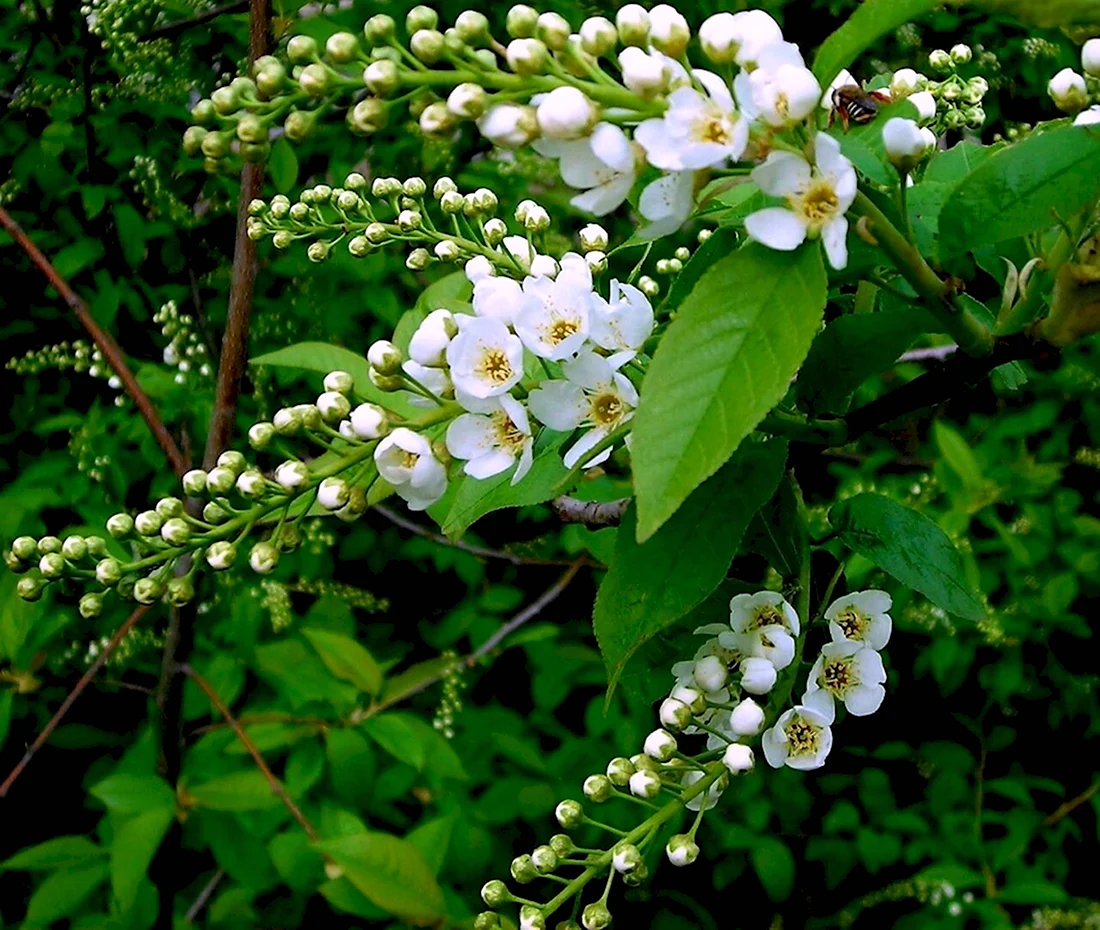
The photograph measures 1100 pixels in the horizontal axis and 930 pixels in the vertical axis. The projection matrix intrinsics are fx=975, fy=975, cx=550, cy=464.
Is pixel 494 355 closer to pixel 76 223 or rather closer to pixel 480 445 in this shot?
pixel 480 445

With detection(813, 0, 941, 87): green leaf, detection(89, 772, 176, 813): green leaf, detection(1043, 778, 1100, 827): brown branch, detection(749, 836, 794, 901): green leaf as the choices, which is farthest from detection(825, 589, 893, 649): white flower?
detection(1043, 778, 1100, 827): brown branch

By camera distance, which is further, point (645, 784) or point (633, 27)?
point (645, 784)

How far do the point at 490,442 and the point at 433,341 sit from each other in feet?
0.31

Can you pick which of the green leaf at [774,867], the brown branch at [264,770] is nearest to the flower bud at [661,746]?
the brown branch at [264,770]

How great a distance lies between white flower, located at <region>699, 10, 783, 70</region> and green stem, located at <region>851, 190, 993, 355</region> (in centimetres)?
12

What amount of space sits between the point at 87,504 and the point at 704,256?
6.12 feet

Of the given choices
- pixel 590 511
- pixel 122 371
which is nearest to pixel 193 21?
pixel 122 371

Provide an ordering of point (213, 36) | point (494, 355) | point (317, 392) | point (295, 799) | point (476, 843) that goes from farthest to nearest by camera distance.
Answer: point (213, 36) < point (317, 392) < point (476, 843) < point (295, 799) < point (494, 355)

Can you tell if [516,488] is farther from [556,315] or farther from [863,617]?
[863,617]

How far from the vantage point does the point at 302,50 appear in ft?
2.25

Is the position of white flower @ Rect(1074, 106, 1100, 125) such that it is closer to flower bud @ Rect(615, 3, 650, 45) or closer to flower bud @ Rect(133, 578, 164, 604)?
flower bud @ Rect(615, 3, 650, 45)

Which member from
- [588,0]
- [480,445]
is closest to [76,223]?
[588,0]

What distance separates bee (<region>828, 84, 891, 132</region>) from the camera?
0.88 metres

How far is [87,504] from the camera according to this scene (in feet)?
7.38
